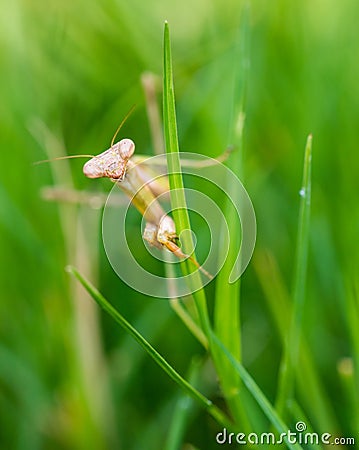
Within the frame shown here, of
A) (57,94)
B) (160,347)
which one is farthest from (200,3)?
(160,347)

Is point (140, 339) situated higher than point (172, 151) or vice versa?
point (172, 151)

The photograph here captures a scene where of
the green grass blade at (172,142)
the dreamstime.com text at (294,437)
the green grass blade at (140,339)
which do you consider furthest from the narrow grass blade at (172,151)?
the dreamstime.com text at (294,437)

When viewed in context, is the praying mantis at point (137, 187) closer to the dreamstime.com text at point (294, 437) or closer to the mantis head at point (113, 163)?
the mantis head at point (113, 163)

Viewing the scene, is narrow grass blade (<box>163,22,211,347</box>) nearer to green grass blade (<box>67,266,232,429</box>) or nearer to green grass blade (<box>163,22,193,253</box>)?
green grass blade (<box>163,22,193,253</box>)

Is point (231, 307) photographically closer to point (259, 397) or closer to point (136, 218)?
point (259, 397)

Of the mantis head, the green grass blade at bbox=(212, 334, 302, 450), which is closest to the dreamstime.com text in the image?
the green grass blade at bbox=(212, 334, 302, 450)
